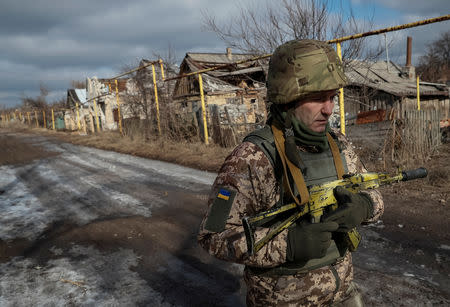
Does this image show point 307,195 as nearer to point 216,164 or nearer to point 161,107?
point 216,164

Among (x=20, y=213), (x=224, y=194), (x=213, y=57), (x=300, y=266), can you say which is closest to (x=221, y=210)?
(x=224, y=194)

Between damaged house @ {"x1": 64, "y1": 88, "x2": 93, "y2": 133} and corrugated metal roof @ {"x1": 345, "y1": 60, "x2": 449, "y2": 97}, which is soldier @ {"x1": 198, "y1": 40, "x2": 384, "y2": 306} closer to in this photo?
corrugated metal roof @ {"x1": 345, "y1": 60, "x2": 449, "y2": 97}

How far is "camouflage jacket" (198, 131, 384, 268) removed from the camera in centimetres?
126

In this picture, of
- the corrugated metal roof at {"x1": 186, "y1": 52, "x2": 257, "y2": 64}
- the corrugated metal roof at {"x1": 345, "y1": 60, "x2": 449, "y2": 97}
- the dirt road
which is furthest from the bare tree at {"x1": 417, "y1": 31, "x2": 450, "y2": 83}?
the dirt road

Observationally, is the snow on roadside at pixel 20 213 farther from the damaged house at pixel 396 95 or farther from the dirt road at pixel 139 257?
the damaged house at pixel 396 95

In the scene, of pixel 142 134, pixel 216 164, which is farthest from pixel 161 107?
pixel 216 164

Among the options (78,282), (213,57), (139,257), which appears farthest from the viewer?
(213,57)

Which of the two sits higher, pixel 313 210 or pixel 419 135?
pixel 313 210

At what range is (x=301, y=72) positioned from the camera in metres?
1.44

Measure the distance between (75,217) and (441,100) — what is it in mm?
26372

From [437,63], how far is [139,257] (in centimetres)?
4581

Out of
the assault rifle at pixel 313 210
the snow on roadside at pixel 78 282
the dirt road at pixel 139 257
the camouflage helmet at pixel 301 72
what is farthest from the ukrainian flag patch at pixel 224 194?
the snow on roadside at pixel 78 282

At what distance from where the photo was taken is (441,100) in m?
23.1

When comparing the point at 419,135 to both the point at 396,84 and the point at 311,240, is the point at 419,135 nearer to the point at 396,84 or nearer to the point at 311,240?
the point at 311,240
